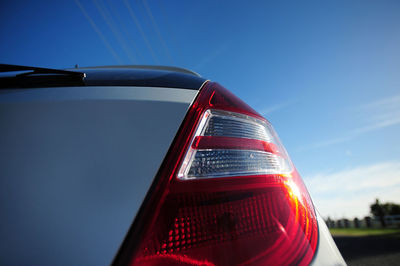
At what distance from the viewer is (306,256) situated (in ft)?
2.23

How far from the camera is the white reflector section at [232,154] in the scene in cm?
70

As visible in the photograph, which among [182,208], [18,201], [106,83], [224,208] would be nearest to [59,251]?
[18,201]

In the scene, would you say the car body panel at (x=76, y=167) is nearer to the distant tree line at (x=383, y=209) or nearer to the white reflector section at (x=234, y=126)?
the white reflector section at (x=234, y=126)

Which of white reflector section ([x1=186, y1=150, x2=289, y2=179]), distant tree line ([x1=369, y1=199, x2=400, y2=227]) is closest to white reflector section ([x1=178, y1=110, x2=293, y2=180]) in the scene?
white reflector section ([x1=186, y1=150, x2=289, y2=179])

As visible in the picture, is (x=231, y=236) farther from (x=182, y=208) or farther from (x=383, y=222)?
(x=383, y=222)

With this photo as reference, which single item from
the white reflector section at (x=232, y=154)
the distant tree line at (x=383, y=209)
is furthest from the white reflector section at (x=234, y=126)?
the distant tree line at (x=383, y=209)

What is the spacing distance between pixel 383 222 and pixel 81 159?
3290cm

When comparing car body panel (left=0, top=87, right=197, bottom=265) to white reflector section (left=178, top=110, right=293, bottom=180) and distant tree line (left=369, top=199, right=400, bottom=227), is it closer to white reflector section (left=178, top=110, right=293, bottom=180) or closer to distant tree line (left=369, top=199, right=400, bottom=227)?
white reflector section (left=178, top=110, right=293, bottom=180)

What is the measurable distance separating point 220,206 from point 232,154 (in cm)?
16

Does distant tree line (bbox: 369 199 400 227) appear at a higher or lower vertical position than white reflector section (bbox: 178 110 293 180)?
higher

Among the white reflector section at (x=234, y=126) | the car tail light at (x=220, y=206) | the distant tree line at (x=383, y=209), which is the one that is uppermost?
the distant tree line at (x=383, y=209)

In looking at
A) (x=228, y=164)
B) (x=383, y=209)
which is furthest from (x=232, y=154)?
(x=383, y=209)

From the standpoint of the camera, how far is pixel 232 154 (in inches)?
29.3

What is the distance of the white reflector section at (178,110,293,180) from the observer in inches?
27.6
